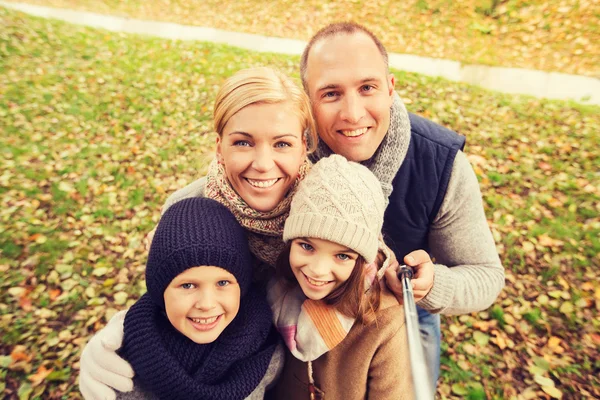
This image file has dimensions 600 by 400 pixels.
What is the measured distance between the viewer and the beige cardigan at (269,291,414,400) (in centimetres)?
184

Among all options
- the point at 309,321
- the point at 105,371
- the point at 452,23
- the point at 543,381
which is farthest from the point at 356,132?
the point at 452,23

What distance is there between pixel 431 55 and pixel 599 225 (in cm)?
533

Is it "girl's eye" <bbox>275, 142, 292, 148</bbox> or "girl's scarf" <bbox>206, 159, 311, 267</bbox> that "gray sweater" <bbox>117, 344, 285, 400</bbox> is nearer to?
"girl's scarf" <bbox>206, 159, 311, 267</bbox>

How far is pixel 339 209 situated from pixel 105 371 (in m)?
1.26

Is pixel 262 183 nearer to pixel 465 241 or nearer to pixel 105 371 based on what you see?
pixel 105 371

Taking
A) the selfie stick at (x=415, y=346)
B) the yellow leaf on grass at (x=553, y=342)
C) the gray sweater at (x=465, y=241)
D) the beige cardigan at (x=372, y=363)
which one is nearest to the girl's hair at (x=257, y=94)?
the gray sweater at (x=465, y=241)

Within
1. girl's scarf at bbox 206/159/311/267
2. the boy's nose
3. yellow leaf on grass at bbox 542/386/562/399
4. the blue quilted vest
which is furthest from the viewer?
yellow leaf on grass at bbox 542/386/562/399

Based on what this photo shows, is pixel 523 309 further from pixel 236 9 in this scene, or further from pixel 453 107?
pixel 236 9

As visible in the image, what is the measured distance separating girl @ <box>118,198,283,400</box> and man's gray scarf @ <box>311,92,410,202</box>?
94cm

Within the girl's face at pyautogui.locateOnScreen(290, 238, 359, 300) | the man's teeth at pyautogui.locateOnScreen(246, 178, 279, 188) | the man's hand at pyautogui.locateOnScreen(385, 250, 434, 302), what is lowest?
the man's hand at pyautogui.locateOnScreen(385, 250, 434, 302)

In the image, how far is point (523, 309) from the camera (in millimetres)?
4035

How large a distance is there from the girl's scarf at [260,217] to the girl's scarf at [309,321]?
9.4 inches

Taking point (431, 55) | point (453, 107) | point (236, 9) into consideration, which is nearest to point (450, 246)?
point (453, 107)

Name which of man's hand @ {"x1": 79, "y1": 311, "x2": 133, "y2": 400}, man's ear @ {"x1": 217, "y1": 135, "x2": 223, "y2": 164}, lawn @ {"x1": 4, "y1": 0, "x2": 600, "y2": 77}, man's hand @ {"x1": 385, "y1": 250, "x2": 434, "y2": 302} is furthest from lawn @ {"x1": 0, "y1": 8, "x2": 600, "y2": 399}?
lawn @ {"x1": 4, "y1": 0, "x2": 600, "y2": 77}
